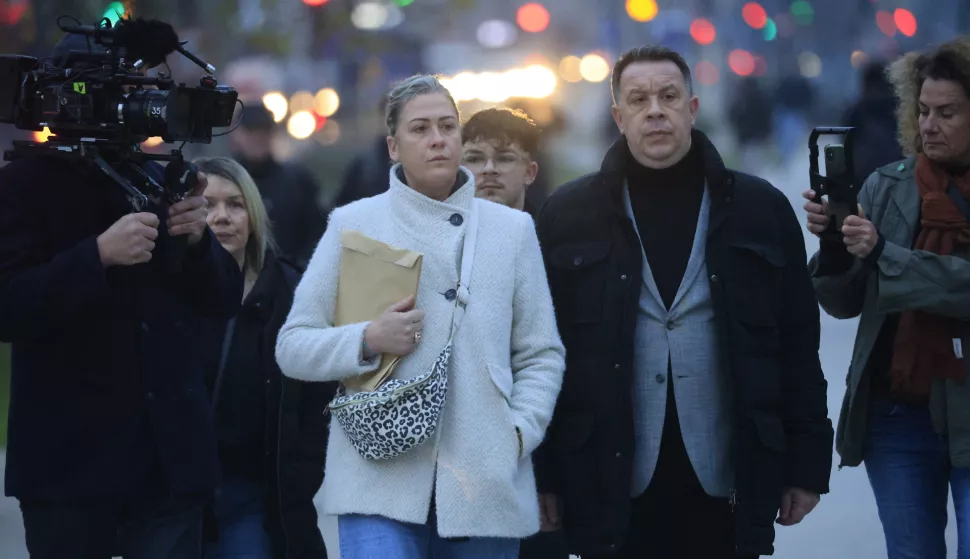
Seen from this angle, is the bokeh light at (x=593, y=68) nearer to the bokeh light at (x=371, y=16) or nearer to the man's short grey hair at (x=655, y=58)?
the bokeh light at (x=371, y=16)

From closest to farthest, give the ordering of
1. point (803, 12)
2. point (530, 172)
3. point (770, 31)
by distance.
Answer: point (530, 172) → point (803, 12) → point (770, 31)

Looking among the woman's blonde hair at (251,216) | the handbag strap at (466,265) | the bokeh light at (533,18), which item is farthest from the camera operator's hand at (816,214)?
the bokeh light at (533,18)

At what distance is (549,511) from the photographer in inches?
185

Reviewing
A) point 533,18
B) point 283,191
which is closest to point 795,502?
point 283,191

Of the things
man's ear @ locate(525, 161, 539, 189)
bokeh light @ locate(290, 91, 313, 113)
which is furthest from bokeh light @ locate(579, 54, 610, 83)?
man's ear @ locate(525, 161, 539, 189)

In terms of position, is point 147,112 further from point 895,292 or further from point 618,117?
point 895,292

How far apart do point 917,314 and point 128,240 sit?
7.96 feet

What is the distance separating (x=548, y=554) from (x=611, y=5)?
66.3ft

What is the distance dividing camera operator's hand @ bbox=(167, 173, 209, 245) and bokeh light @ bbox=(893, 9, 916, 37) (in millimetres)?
19833

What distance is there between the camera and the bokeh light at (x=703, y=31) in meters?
25.6

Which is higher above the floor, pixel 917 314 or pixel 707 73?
pixel 917 314

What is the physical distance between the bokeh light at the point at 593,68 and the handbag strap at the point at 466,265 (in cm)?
1958

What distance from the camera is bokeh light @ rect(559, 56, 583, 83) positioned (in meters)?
23.6

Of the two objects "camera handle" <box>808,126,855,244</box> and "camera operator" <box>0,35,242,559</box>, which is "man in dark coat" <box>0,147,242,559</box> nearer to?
"camera operator" <box>0,35,242,559</box>
